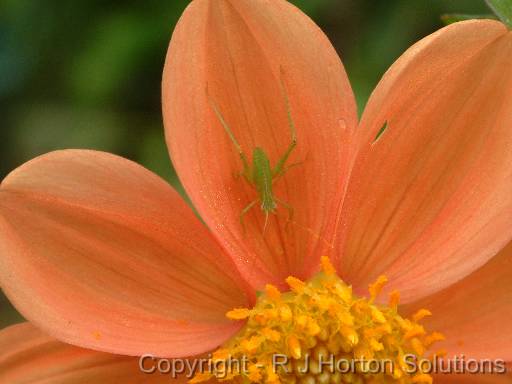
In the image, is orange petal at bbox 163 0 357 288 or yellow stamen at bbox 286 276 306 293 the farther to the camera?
yellow stamen at bbox 286 276 306 293

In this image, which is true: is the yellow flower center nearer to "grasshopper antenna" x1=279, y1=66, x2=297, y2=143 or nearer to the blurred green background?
"grasshopper antenna" x1=279, y1=66, x2=297, y2=143

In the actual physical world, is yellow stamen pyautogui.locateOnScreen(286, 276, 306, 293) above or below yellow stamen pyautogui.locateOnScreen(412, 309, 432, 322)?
above

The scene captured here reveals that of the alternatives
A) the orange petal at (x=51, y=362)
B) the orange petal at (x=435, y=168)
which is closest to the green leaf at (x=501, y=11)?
the orange petal at (x=435, y=168)

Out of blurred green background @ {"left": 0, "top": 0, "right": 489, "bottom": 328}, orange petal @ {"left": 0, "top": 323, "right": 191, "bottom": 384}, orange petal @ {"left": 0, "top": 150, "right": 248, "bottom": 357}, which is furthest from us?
blurred green background @ {"left": 0, "top": 0, "right": 489, "bottom": 328}

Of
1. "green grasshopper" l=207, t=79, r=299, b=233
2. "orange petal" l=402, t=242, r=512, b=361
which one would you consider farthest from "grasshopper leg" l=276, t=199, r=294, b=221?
"orange petal" l=402, t=242, r=512, b=361

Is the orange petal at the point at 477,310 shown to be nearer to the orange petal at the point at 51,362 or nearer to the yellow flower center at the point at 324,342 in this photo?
the yellow flower center at the point at 324,342

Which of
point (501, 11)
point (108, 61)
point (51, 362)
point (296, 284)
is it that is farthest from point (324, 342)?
point (108, 61)

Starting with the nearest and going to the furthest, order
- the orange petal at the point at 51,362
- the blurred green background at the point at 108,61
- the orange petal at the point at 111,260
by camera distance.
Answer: the orange petal at the point at 111,260 → the orange petal at the point at 51,362 → the blurred green background at the point at 108,61
